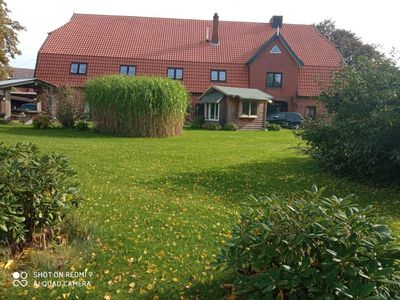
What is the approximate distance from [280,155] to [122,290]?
10691 millimetres

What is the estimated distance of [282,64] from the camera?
124 ft

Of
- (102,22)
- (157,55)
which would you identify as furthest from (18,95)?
(157,55)

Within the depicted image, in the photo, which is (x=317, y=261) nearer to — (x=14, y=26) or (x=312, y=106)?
(x=312, y=106)

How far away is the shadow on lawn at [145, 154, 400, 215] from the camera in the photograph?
8.05m

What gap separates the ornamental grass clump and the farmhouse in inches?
544

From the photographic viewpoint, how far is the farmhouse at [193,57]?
36.7m

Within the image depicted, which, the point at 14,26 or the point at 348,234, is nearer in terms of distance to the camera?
the point at 348,234

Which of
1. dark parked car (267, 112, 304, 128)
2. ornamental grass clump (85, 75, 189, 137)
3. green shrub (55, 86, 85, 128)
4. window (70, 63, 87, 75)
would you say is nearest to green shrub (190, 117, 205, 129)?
dark parked car (267, 112, 304, 128)

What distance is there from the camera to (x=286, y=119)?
34844 millimetres

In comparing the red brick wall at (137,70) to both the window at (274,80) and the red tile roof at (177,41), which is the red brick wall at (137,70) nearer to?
the red tile roof at (177,41)

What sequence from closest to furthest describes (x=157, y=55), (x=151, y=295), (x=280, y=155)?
(x=151, y=295) < (x=280, y=155) < (x=157, y=55)

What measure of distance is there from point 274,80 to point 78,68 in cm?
1787

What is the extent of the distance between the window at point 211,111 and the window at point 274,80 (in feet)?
27.3

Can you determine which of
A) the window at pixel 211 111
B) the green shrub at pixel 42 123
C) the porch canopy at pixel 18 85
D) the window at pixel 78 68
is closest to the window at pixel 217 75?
the window at pixel 211 111
